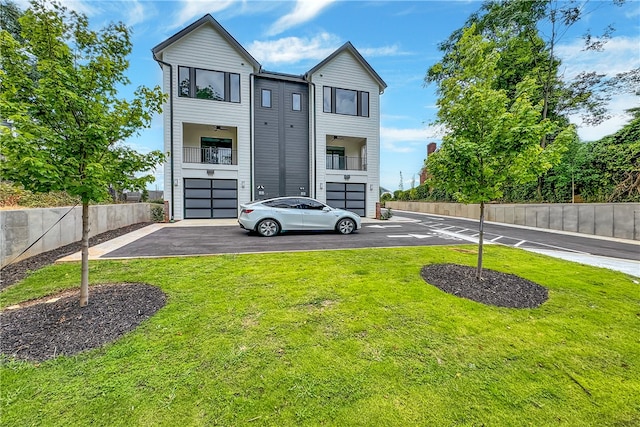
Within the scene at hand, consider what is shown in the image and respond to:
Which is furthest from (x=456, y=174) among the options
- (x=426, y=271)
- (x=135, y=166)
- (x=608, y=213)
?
(x=608, y=213)

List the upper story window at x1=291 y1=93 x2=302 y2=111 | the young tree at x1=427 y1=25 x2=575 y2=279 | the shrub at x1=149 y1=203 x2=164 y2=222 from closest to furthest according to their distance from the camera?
the young tree at x1=427 y1=25 x2=575 y2=279, the shrub at x1=149 y1=203 x2=164 y2=222, the upper story window at x1=291 y1=93 x2=302 y2=111

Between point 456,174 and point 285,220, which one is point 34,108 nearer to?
point 456,174

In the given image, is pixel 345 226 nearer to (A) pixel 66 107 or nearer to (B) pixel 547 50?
Answer: (A) pixel 66 107

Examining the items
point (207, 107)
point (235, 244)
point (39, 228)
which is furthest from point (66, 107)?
point (207, 107)

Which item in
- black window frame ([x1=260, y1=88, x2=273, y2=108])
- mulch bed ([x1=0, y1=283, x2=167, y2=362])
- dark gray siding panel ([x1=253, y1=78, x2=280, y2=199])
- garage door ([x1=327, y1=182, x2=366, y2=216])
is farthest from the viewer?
garage door ([x1=327, y1=182, x2=366, y2=216])

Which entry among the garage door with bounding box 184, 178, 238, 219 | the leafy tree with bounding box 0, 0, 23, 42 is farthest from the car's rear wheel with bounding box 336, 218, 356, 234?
the leafy tree with bounding box 0, 0, 23, 42

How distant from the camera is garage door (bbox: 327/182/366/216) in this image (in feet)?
58.5

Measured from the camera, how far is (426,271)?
5301mm

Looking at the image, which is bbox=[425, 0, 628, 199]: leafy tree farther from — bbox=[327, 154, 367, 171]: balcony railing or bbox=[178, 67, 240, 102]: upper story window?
bbox=[178, 67, 240, 102]: upper story window

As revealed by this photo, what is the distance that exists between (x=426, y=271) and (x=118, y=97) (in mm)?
5754

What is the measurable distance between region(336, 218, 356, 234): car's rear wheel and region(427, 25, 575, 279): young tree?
5.67 meters

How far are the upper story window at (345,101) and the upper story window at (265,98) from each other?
356 centimetres

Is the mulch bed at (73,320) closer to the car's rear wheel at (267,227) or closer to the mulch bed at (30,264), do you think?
the mulch bed at (30,264)

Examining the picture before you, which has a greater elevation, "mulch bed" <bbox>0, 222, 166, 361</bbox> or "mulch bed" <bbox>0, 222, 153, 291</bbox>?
"mulch bed" <bbox>0, 222, 153, 291</bbox>
